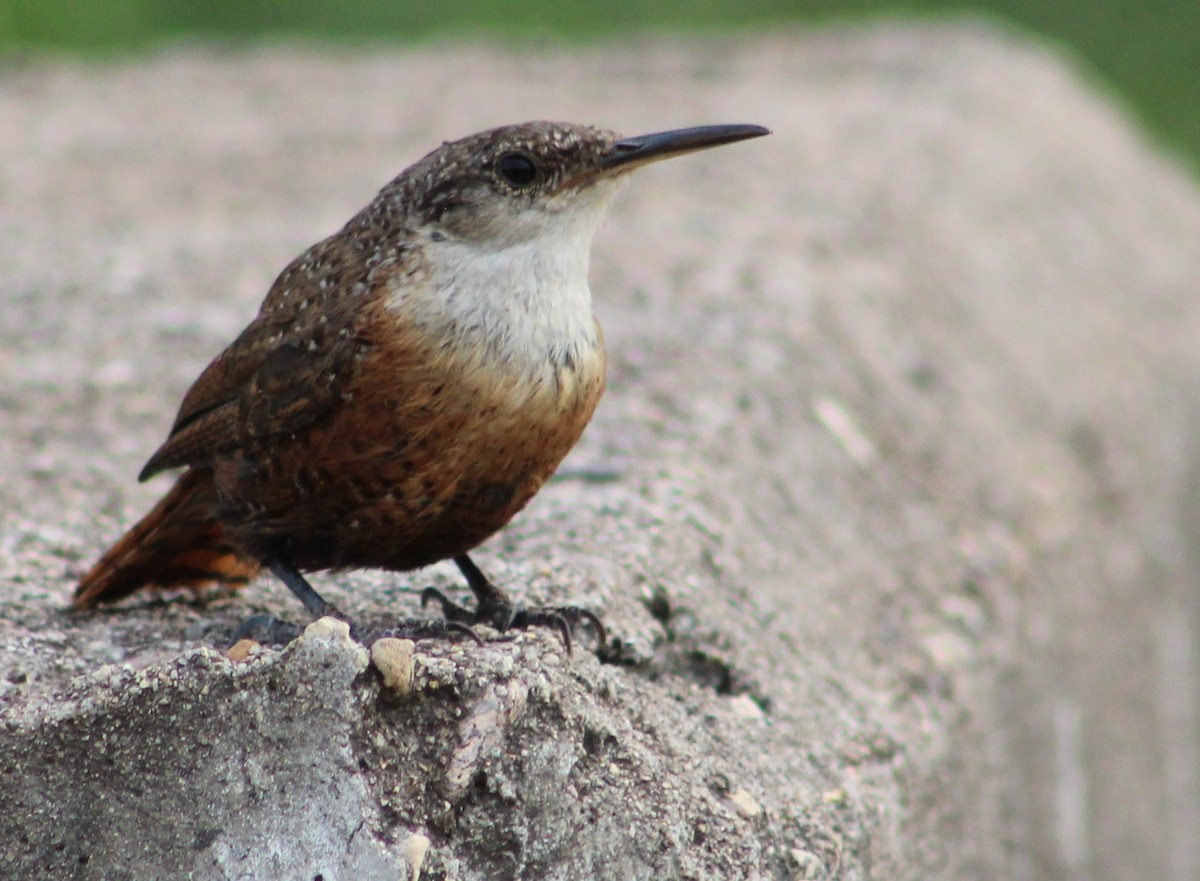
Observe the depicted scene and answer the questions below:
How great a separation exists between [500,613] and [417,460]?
0.36 meters

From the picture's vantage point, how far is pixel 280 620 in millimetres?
2896

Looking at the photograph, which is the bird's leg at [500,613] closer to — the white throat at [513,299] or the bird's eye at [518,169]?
the white throat at [513,299]

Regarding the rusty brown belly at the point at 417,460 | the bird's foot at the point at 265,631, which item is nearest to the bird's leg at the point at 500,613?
the rusty brown belly at the point at 417,460

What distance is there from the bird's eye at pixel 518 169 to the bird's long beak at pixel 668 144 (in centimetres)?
12

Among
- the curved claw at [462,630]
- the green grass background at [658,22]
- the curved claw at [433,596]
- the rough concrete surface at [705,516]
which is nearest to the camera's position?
the rough concrete surface at [705,516]

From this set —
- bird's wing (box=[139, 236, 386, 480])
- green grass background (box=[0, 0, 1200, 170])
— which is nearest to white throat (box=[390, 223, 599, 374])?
bird's wing (box=[139, 236, 386, 480])

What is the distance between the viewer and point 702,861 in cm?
255

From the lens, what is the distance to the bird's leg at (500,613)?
280 cm

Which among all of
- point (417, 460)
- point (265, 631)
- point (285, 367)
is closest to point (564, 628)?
point (417, 460)

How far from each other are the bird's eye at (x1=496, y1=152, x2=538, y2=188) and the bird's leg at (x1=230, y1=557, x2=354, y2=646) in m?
0.77

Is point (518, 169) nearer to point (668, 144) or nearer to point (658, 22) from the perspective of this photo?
point (668, 144)

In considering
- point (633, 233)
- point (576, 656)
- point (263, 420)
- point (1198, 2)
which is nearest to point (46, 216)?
point (633, 233)

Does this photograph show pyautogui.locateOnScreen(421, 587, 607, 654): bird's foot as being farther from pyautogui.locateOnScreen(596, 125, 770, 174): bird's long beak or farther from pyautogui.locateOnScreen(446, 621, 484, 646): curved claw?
pyautogui.locateOnScreen(596, 125, 770, 174): bird's long beak

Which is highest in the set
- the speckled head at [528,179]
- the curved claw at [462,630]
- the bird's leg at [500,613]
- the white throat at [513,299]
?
the speckled head at [528,179]
